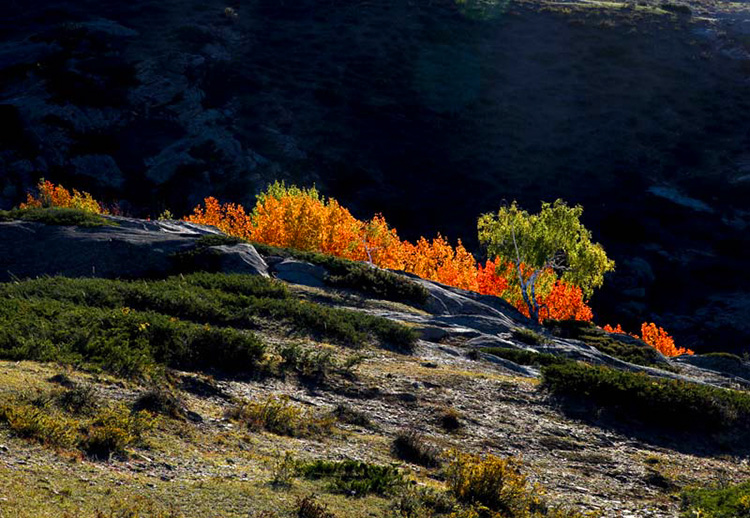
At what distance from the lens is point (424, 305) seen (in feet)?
113

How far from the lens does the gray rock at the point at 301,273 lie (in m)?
32.1

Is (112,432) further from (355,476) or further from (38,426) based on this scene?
(355,476)

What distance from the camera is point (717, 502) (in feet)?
42.7

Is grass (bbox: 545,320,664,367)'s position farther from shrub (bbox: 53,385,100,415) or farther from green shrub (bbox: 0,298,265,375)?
shrub (bbox: 53,385,100,415)

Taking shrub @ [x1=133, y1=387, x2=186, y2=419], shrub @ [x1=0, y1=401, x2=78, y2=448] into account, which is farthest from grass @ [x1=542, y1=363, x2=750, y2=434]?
shrub @ [x1=0, y1=401, x2=78, y2=448]

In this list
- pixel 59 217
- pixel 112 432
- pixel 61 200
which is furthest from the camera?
pixel 61 200

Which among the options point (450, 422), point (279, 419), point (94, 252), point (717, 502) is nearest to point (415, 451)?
point (450, 422)

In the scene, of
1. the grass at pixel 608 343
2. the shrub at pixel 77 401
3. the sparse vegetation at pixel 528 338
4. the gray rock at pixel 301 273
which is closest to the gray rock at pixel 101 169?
the gray rock at pixel 301 273

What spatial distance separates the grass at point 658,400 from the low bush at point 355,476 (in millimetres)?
9994

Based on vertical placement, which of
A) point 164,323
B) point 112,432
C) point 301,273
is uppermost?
point 112,432

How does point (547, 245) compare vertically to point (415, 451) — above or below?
below

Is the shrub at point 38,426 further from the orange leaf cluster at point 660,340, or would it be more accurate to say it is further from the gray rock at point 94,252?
the orange leaf cluster at point 660,340

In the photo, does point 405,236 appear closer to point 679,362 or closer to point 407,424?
point 679,362

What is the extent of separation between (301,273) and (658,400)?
1803cm
